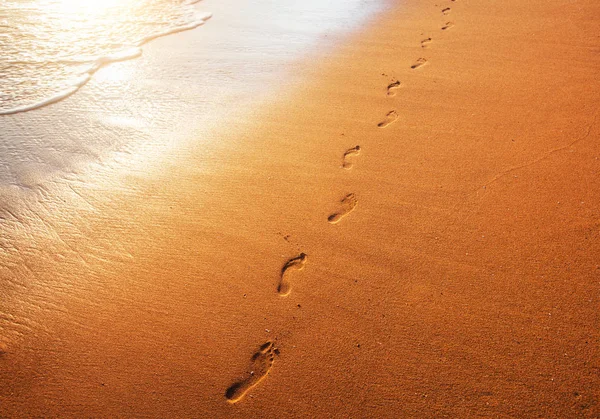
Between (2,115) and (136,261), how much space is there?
2.89 metres

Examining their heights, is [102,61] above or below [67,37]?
below

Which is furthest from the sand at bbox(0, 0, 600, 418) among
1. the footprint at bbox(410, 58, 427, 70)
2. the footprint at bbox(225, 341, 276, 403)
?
the footprint at bbox(410, 58, 427, 70)

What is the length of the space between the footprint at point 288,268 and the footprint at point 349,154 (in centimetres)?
94

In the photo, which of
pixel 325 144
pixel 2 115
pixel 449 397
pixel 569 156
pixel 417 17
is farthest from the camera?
pixel 417 17

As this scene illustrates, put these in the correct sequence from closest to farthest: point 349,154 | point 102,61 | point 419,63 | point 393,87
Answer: point 349,154, point 393,87, point 419,63, point 102,61

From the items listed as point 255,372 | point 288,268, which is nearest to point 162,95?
point 288,268

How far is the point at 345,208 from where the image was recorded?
8.79 ft

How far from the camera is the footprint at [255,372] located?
1816mm

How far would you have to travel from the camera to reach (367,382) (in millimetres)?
1813

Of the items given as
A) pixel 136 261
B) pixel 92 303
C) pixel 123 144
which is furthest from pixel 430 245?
pixel 123 144

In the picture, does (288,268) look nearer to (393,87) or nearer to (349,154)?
(349,154)

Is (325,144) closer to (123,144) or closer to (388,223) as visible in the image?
(388,223)

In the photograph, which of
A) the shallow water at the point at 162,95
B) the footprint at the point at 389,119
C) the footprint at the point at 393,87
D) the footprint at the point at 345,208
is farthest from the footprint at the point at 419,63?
the footprint at the point at 345,208

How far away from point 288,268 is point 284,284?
0.12 metres
